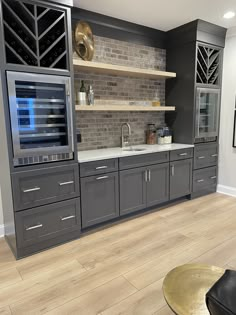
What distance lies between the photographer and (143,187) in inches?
123

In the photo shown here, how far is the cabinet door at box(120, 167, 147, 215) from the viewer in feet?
9.60

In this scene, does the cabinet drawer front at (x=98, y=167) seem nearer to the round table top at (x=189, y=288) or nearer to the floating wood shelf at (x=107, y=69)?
the floating wood shelf at (x=107, y=69)

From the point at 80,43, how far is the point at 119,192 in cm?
193

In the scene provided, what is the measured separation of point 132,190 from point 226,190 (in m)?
1.97

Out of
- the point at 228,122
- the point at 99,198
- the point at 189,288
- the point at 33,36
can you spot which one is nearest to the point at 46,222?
the point at 99,198

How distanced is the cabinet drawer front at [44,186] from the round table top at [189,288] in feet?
4.61

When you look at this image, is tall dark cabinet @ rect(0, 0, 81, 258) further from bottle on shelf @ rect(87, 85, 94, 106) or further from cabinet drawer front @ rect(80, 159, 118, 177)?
bottle on shelf @ rect(87, 85, 94, 106)

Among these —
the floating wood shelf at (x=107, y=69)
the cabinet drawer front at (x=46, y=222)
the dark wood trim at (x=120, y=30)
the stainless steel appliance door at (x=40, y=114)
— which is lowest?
the cabinet drawer front at (x=46, y=222)

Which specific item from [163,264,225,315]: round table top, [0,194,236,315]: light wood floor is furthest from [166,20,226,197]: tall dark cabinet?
A: [163,264,225,315]: round table top

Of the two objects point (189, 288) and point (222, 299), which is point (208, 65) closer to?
point (189, 288)

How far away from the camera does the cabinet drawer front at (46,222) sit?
225 cm

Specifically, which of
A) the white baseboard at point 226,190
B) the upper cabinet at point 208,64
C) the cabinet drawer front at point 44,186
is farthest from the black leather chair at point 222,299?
the white baseboard at point 226,190

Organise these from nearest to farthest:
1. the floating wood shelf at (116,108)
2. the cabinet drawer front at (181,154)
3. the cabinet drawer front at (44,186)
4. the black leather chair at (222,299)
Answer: the black leather chair at (222,299)
the cabinet drawer front at (44,186)
the floating wood shelf at (116,108)
the cabinet drawer front at (181,154)

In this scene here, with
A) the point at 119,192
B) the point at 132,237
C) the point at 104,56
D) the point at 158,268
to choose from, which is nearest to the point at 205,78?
the point at 104,56
